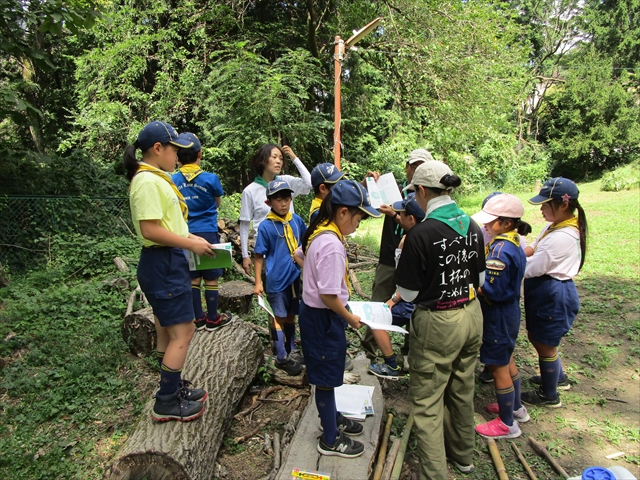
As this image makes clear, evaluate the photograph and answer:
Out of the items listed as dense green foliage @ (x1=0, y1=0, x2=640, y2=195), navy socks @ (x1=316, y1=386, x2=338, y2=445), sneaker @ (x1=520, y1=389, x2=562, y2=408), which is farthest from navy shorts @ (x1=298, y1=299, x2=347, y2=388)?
dense green foliage @ (x1=0, y1=0, x2=640, y2=195)

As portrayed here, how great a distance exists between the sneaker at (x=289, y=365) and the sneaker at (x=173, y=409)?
124 centimetres

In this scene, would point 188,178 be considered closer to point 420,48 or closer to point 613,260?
point 613,260

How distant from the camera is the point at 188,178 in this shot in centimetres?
395

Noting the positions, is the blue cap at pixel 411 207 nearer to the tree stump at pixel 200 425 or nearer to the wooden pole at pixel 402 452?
the wooden pole at pixel 402 452

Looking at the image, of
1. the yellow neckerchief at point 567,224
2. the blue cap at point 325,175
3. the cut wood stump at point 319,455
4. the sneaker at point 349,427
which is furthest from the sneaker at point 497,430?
the blue cap at point 325,175

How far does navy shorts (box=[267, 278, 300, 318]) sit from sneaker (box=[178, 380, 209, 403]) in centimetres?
102

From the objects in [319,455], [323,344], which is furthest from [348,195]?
[319,455]

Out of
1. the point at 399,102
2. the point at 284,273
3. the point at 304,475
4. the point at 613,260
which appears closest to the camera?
the point at 304,475

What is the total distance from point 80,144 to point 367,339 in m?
12.1

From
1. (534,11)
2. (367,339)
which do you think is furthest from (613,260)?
(534,11)

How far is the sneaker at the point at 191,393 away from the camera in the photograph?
3111 mm

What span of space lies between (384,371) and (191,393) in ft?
6.08

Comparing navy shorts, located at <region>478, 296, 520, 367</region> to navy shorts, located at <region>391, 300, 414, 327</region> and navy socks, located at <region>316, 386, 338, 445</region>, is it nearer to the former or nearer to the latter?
navy shorts, located at <region>391, 300, 414, 327</region>

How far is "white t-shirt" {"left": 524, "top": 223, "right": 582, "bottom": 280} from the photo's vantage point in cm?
354
